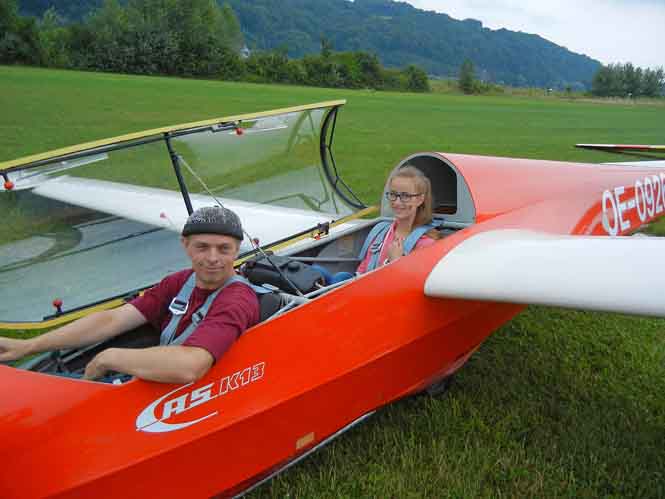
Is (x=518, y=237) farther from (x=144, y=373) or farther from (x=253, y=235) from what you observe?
(x=144, y=373)

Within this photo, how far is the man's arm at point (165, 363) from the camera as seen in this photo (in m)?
2.06

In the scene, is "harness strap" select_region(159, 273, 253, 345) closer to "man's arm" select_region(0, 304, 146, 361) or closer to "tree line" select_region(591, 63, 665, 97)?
"man's arm" select_region(0, 304, 146, 361)

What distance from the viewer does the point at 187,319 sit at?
2.52m

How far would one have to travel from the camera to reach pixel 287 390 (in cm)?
245

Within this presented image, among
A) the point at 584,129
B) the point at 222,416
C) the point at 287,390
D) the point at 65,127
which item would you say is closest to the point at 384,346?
→ the point at 287,390

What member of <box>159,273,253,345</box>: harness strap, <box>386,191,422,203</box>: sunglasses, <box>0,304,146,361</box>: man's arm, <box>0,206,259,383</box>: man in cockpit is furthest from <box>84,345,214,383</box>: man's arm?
<box>386,191,422,203</box>: sunglasses

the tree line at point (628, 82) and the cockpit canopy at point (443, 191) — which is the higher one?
the tree line at point (628, 82)

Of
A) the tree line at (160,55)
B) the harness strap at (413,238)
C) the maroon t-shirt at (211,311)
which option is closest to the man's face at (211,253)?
the maroon t-shirt at (211,311)

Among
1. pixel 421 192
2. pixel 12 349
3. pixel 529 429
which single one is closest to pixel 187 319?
pixel 12 349

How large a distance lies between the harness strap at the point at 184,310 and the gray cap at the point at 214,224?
25cm

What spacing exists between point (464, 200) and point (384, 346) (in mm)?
→ 1552

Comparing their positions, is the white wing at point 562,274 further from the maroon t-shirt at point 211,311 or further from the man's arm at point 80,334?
the man's arm at point 80,334

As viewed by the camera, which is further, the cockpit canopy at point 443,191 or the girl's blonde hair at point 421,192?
the cockpit canopy at point 443,191

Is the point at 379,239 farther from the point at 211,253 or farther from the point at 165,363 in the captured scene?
the point at 165,363
